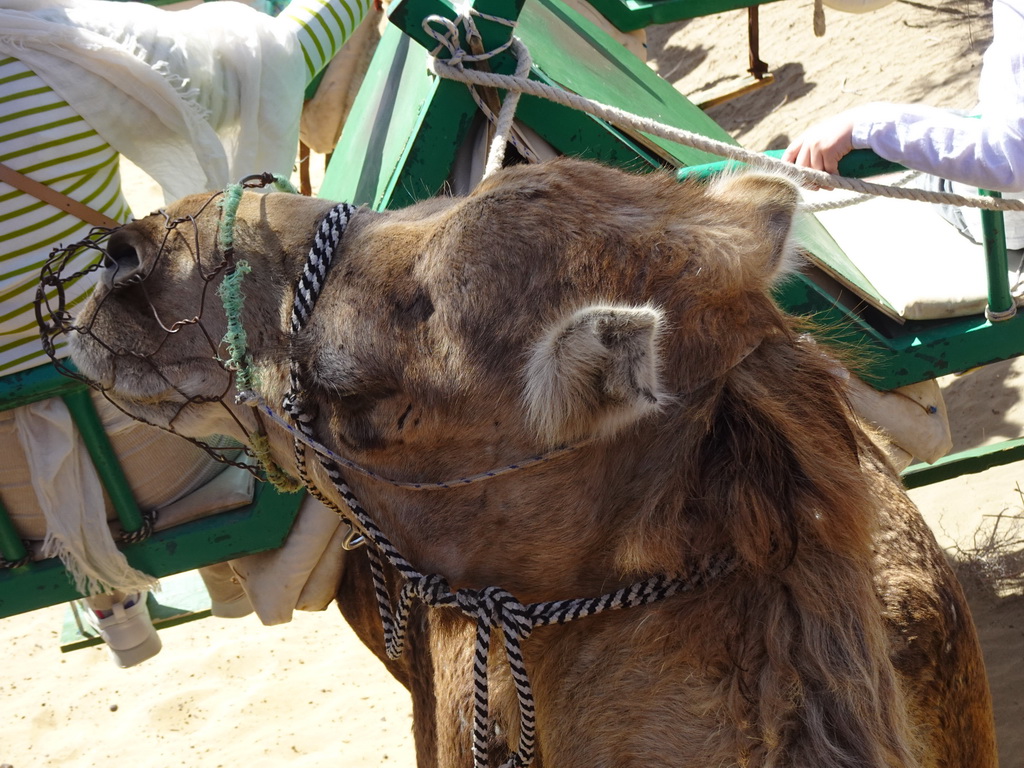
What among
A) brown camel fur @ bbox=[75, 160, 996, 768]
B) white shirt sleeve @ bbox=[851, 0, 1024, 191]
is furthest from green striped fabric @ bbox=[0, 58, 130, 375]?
white shirt sleeve @ bbox=[851, 0, 1024, 191]

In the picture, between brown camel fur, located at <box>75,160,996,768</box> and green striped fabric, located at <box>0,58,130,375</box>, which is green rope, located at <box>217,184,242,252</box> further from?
green striped fabric, located at <box>0,58,130,375</box>

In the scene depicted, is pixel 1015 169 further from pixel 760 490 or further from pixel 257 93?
pixel 257 93

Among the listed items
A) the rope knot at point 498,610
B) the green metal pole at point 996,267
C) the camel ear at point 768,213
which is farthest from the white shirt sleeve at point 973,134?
the rope knot at point 498,610

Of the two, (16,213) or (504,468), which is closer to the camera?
(504,468)

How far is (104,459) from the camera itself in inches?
106

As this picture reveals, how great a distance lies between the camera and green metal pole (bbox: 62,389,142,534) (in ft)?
8.59

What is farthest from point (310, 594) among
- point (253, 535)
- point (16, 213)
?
point (16, 213)

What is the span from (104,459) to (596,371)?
1.60 meters

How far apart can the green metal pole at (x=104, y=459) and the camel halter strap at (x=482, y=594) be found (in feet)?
2.66

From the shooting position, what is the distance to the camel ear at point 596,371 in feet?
5.27

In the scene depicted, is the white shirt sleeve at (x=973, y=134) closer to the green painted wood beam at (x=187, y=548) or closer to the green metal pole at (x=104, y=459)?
the green painted wood beam at (x=187, y=548)

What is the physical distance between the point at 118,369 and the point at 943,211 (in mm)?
2772

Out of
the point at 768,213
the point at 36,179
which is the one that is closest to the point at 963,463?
the point at 768,213

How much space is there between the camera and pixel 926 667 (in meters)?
2.33
